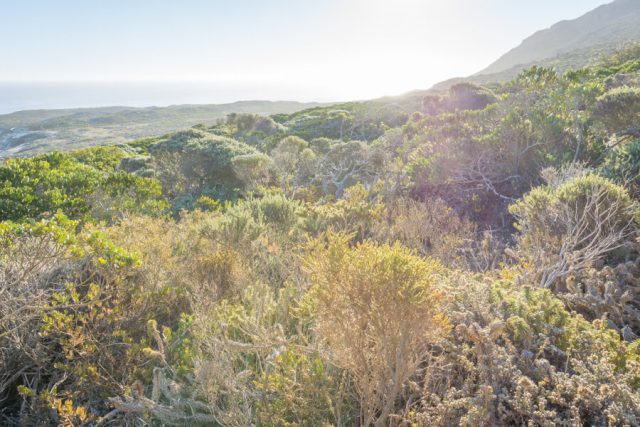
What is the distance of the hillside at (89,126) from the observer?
5325 centimetres

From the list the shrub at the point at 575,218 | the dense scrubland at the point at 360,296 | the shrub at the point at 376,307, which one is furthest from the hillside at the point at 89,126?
the shrub at the point at 376,307

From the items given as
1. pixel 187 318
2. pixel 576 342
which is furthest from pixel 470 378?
pixel 187 318

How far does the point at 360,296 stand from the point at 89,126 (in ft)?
294

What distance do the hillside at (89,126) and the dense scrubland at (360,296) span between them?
43.7m

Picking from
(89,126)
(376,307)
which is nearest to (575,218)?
(376,307)

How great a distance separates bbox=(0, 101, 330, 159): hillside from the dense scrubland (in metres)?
43.7

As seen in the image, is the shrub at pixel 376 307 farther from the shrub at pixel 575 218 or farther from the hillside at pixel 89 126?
the hillside at pixel 89 126

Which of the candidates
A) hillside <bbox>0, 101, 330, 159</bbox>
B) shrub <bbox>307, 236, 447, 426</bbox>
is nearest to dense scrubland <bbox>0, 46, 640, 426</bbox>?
shrub <bbox>307, 236, 447, 426</bbox>

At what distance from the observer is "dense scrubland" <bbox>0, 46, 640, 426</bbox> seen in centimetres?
203

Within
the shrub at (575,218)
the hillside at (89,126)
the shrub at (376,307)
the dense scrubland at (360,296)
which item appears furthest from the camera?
the hillside at (89,126)

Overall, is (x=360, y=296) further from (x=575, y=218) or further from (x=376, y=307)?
(x=575, y=218)

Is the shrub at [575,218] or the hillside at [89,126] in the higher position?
the hillside at [89,126]

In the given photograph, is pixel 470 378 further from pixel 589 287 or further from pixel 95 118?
pixel 95 118

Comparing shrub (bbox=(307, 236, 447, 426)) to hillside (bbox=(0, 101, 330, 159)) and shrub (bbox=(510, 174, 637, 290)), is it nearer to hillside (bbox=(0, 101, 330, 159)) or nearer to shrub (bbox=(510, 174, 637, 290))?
shrub (bbox=(510, 174, 637, 290))
